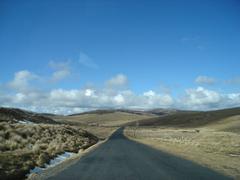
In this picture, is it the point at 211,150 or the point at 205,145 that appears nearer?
the point at 211,150

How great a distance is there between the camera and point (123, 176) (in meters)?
13.0

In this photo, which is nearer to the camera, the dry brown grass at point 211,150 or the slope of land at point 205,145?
the dry brown grass at point 211,150

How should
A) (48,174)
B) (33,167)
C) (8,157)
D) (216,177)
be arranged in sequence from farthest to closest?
(8,157)
(33,167)
(48,174)
(216,177)

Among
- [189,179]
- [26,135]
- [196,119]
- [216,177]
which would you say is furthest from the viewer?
[196,119]

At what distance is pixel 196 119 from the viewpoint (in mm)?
166500

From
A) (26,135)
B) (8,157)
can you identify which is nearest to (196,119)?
(26,135)

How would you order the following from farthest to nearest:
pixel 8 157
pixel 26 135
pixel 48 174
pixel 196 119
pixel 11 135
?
1. pixel 196 119
2. pixel 26 135
3. pixel 11 135
4. pixel 8 157
5. pixel 48 174

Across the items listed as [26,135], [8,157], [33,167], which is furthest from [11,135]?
[33,167]

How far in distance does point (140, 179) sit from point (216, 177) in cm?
334

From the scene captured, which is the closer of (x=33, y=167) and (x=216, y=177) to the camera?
(x=216, y=177)

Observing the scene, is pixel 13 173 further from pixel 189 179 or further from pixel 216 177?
pixel 216 177

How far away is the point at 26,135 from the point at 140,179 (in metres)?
20.7

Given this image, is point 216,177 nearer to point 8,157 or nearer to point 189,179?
point 189,179

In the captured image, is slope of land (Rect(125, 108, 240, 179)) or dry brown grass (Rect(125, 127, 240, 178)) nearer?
dry brown grass (Rect(125, 127, 240, 178))
